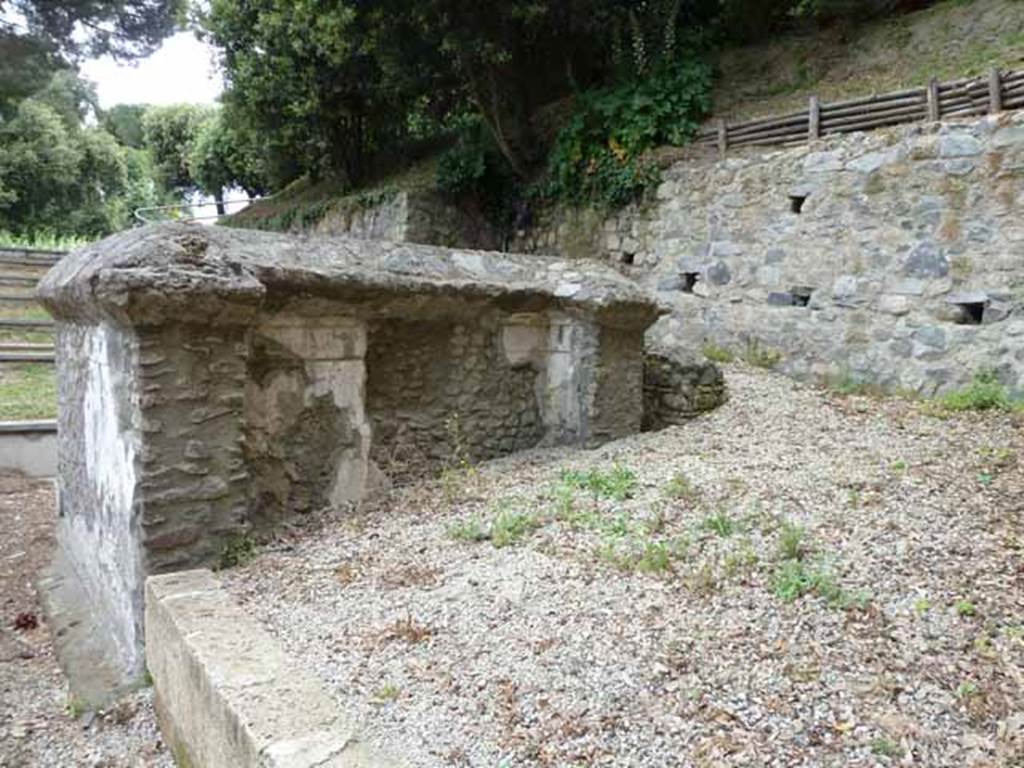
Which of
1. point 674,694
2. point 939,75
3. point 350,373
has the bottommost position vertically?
point 674,694

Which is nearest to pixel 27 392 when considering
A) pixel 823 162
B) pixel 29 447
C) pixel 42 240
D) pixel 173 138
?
pixel 29 447

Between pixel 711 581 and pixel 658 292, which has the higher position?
pixel 658 292

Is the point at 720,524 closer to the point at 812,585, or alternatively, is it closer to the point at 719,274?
the point at 812,585

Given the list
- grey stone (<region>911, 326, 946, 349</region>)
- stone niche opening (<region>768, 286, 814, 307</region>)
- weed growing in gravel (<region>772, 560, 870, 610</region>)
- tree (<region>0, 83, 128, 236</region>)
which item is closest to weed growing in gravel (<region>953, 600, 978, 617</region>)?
weed growing in gravel (<region>772, 560, 870, 610</region>)

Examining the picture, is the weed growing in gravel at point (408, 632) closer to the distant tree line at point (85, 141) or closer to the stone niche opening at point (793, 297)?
the stone niche opening at point (793, 297)

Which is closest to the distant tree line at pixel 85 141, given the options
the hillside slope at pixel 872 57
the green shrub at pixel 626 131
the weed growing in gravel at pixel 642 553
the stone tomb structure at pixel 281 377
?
the green shrub at pixel 626 131

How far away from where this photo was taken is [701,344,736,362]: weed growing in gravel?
676 centimetres

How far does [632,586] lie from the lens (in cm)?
239

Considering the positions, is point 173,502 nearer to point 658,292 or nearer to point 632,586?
point 632,586

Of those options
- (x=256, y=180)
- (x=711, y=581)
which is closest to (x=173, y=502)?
(x=711, y=581)

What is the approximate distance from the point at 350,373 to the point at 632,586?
73.5 inches

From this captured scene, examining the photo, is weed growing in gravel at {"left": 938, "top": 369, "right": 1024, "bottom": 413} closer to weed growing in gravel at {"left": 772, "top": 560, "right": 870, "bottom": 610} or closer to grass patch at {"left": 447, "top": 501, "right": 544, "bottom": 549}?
weed growing in gravel at {"left": 772, "top": 560, "right": 870, "bottom": 610}

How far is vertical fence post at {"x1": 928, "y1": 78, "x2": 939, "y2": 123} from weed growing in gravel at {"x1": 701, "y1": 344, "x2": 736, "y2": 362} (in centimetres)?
250

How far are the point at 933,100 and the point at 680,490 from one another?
15.1 ft
